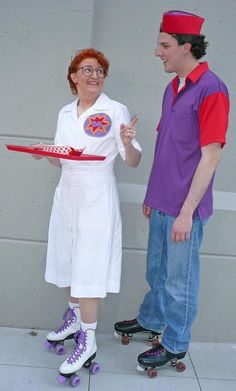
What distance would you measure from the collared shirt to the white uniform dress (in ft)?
0.60

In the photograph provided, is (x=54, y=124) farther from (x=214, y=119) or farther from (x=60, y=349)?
(x=60, y=349)

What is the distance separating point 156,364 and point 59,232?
34.9 inches

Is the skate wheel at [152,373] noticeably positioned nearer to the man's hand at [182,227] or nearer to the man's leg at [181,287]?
the man's leg at [181,287]

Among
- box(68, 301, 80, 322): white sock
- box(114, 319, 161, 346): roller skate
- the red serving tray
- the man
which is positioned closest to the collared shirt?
the man

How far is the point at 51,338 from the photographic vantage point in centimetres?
308

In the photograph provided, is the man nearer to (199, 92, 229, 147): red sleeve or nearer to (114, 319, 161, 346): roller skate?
(199, 92, 229, 147): red sleeve

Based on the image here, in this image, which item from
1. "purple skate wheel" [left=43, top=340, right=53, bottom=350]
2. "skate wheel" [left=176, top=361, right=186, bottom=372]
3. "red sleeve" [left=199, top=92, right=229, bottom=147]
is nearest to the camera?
"red sleeve" [left=199, top=92, right=229, bottom=147]

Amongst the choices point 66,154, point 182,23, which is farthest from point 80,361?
point 182,23

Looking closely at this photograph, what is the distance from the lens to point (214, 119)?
2404mm

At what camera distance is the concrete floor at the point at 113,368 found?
9.20 feet

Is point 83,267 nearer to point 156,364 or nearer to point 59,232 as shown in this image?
point 59,232

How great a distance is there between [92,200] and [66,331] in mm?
869

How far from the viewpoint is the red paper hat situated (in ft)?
8.19

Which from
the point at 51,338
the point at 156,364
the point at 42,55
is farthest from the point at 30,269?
the point at 42,55
